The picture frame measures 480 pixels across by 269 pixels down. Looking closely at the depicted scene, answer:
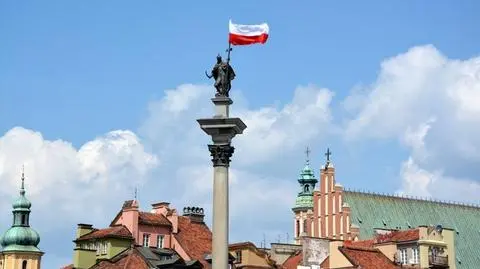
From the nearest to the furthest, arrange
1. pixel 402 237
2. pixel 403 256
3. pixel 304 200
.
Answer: pixel 403 256 < pixel 402 237 < pixel 304 200

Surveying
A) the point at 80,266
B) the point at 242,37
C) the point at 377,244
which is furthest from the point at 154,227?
the point at 242,37

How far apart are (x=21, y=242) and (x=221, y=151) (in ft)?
300

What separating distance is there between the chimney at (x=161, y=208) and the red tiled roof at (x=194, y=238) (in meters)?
1.59

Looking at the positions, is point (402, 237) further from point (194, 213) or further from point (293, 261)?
point (194, 213)

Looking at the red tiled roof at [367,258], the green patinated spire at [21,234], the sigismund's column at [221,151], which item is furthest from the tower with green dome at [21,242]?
the sigismund's column at [221,151]

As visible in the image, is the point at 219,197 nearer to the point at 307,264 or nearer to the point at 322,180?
the point at 307,264

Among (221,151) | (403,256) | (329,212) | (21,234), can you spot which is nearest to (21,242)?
(21,234)

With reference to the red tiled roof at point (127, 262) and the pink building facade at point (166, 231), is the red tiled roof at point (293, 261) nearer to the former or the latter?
the pink building facade at point (166, 231)

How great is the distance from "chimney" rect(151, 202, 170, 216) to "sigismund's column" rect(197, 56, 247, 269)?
56007 mm

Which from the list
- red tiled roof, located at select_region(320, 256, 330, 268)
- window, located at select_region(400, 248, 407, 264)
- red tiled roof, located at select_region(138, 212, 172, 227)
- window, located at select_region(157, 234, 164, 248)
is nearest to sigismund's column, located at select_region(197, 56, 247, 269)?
red tiled roof, located at select_region(138, 212, 172, 227)

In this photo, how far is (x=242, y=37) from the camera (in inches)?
1692

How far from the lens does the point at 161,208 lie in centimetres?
9900

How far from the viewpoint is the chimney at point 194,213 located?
98.0 metres

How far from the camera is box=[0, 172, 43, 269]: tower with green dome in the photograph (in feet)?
421
